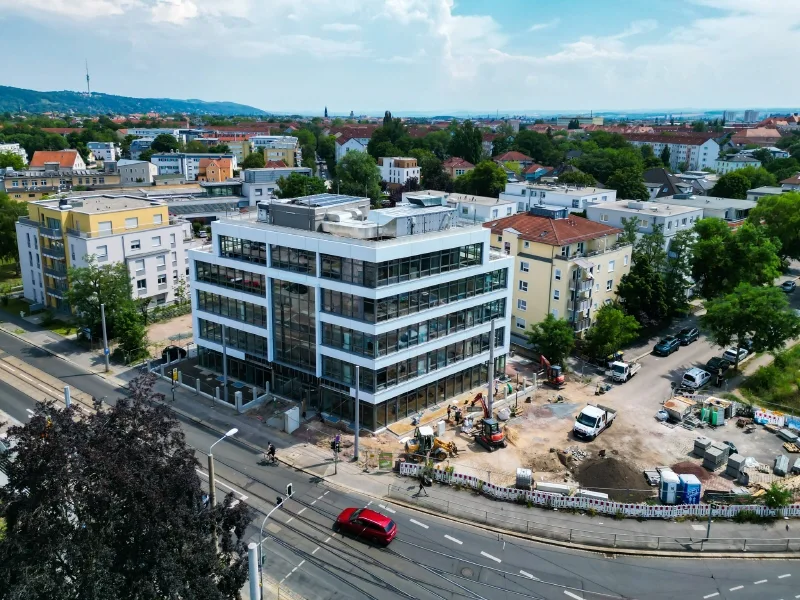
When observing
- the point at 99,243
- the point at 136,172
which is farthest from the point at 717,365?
the point at 136,172

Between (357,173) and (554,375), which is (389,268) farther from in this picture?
(357,173)

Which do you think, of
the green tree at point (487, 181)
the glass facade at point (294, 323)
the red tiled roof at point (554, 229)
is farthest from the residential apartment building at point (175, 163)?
the glass facade at point (294, 323)

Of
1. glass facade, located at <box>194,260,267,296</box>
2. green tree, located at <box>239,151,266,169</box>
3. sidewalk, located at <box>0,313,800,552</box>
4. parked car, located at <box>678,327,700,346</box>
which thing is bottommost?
sidewalk, located at <box>0,313,800,552</box>

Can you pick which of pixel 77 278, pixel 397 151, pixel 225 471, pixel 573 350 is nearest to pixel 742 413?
pixel 573 350

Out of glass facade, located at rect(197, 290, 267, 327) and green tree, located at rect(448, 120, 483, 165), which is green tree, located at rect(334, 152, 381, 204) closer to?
green tree, located at rect(448, 120, 483, 165)

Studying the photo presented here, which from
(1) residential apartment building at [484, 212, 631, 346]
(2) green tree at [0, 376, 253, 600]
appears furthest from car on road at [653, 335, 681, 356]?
(2) green tree at [0, 376, 253, 600]

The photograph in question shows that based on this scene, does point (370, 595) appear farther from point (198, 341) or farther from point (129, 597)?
point (198, 341)
